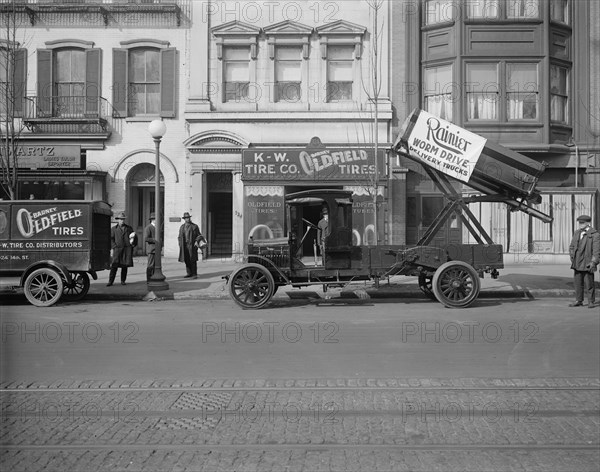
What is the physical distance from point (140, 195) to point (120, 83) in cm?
398

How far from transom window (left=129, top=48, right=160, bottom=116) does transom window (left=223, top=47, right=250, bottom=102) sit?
2.42 m

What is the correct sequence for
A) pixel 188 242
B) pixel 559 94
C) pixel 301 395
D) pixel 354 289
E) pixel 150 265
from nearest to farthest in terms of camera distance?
pixel 301 395 → pixel 354 289 → pixel 150 265 → pixel 188 242 → pixel 559 94

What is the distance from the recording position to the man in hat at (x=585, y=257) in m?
11.3

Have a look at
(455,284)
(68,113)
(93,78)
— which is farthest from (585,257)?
(68,113)

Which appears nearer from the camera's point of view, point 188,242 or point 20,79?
point 188,242

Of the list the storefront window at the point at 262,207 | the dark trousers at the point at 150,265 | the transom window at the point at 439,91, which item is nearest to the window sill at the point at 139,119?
the storefront window at the point at 262,207

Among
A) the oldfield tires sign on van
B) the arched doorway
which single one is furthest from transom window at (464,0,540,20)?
the oldfield tires sign on van

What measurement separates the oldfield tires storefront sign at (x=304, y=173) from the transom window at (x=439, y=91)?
8.31 ft

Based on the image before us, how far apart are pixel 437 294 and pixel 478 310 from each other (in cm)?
81

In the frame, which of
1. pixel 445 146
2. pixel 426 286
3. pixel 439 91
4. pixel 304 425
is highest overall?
pixel 439 91

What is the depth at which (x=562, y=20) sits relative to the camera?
2053 centimetres

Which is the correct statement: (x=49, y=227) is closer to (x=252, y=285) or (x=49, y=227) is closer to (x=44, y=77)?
(x=252, y=285)

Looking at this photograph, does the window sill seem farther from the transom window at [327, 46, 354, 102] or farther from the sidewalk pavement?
the sidewalk pavement

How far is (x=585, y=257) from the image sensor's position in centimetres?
1148
